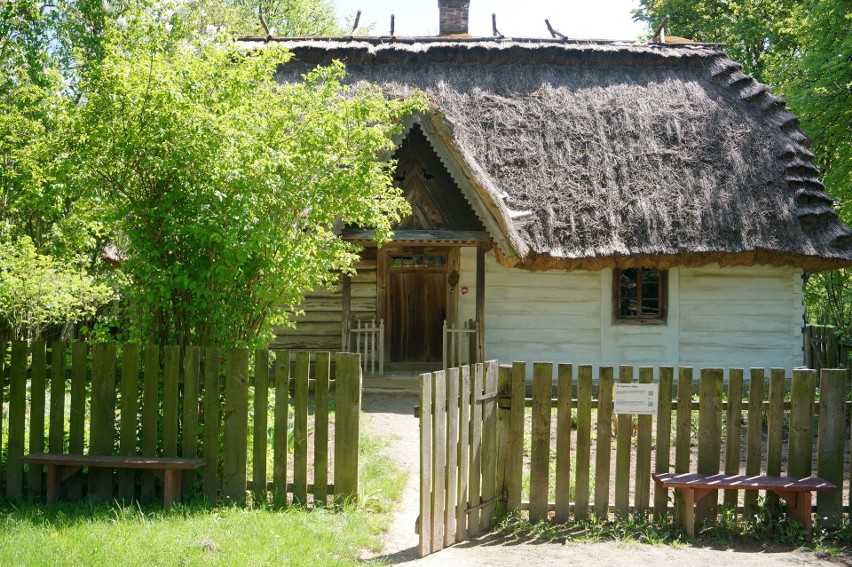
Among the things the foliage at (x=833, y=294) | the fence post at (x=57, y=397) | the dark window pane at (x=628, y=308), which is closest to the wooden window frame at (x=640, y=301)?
the dark window pane at (x=628, y=308)

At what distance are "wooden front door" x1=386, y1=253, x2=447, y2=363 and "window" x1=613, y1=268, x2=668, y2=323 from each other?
324 cm

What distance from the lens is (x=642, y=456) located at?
642 cm

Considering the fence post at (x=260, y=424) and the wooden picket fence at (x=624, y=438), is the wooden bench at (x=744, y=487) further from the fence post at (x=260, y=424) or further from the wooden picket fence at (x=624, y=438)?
the fence post at (x=260, y=424)

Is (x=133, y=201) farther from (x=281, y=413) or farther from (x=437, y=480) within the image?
(x=437, y=480)

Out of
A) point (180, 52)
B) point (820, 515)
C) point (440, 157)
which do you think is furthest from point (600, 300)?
point (180, 52)

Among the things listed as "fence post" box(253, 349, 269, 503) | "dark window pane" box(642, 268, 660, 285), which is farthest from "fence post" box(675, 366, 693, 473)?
"dark window pane" box(642, 268, 660, 285)

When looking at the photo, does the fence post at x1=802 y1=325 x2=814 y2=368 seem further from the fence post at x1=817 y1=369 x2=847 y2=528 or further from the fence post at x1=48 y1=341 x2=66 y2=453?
Result: the fence post at x1=48 y1=341 x2=66 y2=453

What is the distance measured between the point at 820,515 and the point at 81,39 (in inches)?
438

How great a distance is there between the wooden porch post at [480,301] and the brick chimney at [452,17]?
8.71 metres

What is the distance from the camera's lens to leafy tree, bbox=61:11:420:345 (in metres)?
6.54

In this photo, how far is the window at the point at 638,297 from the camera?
15.1 meters

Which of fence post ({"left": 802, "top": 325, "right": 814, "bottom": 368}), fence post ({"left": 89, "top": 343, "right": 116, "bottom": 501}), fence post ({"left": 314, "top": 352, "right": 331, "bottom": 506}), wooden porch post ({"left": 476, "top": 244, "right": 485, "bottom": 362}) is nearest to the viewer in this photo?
fence post ({"left": 314, "top": 352, "right": 331, "bottom": 506})

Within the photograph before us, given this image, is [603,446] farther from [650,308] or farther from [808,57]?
[808,57]

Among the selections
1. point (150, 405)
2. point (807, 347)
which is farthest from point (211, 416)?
point (807, 347)
